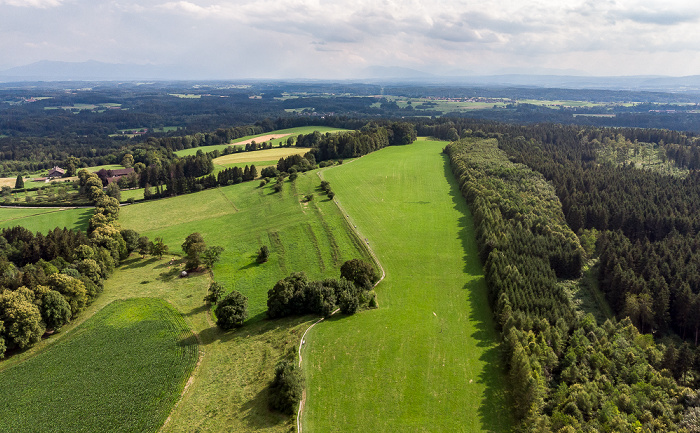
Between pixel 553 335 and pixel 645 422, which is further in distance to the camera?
pixel 553 335

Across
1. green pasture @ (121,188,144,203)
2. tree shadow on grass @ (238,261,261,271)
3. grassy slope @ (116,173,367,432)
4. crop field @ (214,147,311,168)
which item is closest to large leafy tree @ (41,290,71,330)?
grassy slope @ (116,173,367,432)

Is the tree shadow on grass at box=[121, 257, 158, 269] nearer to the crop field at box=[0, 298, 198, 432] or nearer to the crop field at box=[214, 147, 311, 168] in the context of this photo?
the crop field at box=[0, 298, 198, 432]

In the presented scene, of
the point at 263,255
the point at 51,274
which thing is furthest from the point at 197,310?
the point at 51,274

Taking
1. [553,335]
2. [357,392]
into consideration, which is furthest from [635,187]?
[357,392]

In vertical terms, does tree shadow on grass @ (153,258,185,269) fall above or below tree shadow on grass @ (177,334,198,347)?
above

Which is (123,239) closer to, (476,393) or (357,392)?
(357,392)

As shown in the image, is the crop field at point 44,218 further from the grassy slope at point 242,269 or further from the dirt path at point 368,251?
the dirt path at point 368,251
